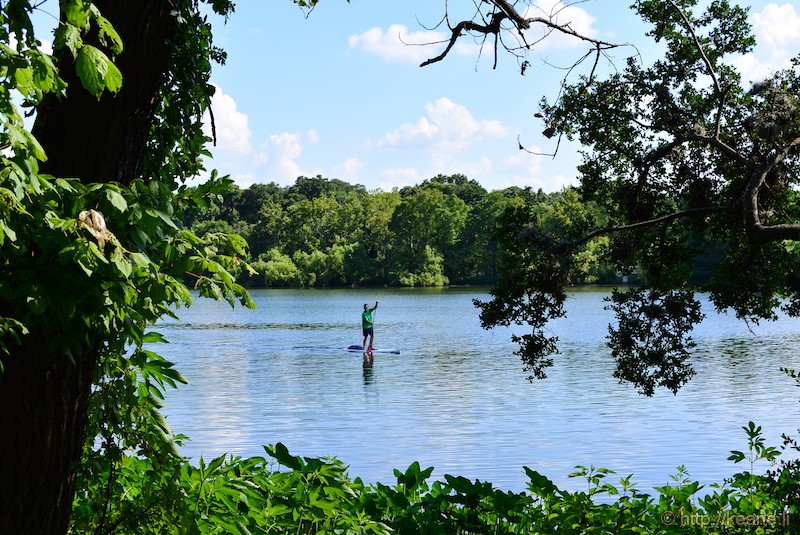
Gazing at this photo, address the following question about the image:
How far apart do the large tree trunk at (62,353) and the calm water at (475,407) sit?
1.09 metres

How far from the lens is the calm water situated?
537 inches

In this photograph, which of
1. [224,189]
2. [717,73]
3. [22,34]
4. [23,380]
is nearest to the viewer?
[22,34]

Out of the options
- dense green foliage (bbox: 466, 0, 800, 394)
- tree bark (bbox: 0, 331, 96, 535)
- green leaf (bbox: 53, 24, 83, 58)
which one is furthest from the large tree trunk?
dense green foliage (bbox: 466, 0, 800, 394)

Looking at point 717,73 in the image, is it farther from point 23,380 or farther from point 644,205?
point 23,380

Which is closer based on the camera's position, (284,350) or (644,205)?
(644,205)

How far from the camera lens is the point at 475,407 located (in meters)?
18.9

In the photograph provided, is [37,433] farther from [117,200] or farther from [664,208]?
[664,208]

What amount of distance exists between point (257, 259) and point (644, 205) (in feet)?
339

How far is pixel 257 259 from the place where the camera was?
11069cm

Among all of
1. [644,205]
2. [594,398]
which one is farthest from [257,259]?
[644,205]

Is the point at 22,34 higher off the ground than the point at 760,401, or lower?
higher

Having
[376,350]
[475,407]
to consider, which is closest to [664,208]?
[475,407]

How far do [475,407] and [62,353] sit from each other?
1541 centimetres

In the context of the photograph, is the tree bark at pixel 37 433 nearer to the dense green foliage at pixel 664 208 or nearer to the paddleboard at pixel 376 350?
the dense green foliage at pixel 664 208
